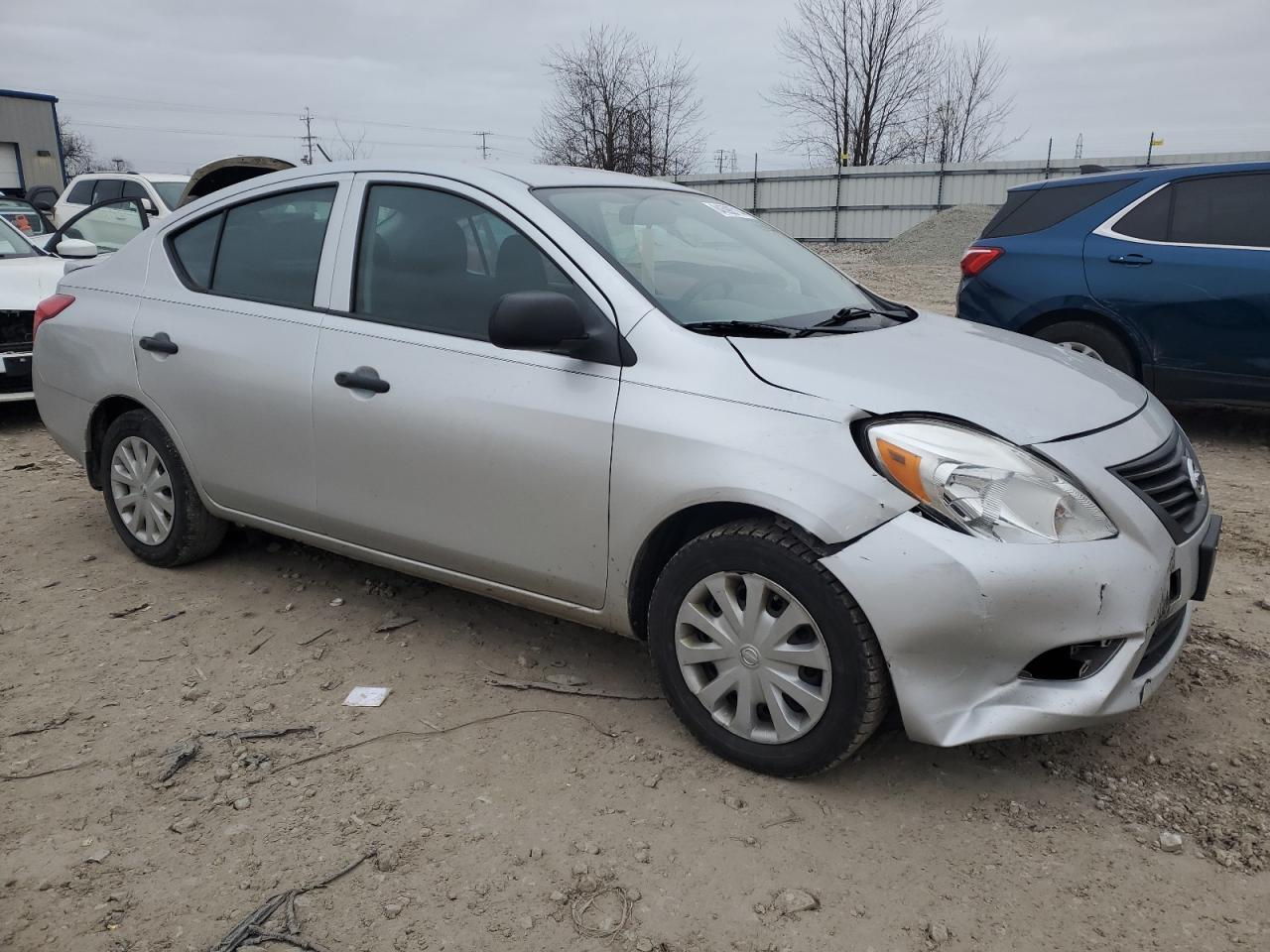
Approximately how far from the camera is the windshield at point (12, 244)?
26.0ft

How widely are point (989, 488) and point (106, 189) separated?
15.1 m

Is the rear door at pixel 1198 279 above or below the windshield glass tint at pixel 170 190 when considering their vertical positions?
below

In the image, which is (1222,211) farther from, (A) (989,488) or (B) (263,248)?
(B) (263,248)

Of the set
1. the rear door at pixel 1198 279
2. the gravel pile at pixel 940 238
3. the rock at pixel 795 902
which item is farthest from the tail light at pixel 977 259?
the gravel pile at pixel 940 238

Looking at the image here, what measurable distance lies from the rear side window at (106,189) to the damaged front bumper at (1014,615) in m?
14.5

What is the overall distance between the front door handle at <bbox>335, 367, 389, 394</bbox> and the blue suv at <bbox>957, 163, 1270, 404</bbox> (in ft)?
15.9

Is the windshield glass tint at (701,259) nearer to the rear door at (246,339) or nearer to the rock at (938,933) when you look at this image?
the rear door at (246,339)

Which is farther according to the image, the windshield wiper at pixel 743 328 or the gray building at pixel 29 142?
the gray building at pixel 29 142

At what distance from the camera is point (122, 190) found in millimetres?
14039

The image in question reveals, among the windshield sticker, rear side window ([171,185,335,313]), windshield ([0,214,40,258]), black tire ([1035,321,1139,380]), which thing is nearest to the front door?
rear side window ([171,185,335,313])

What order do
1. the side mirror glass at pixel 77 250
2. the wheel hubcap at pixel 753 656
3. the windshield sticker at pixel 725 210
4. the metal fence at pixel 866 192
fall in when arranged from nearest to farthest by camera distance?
the wheel hubcap at pixel 753 656
the windshield sticker at pixel 725 210
the side mirror glass at pixel 77 250
the metal fence at pixel 866 192

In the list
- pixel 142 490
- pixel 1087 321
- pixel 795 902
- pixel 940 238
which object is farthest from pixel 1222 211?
pixel 940 238

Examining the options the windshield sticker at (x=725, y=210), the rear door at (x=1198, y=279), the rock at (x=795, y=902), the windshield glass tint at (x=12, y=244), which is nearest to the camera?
the rock at (x=795, y=902)

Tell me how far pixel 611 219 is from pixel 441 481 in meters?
1.02
